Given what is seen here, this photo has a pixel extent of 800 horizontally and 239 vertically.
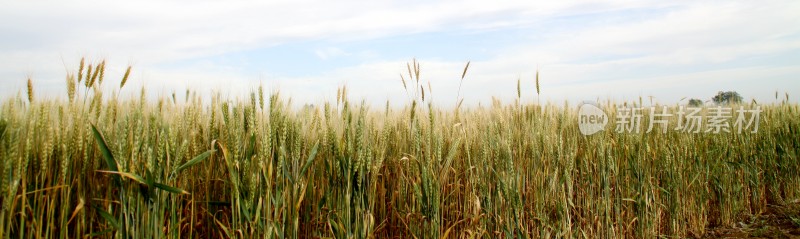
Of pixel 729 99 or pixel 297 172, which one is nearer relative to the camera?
pixel 297 172

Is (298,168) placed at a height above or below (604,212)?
above

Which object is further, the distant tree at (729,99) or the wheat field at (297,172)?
the distant tree at (729,99)

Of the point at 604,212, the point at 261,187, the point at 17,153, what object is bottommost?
the point at 604,212

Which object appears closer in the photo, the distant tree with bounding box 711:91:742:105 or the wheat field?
the wheat field

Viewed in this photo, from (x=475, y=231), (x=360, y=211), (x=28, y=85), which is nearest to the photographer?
(x=28, y=85)

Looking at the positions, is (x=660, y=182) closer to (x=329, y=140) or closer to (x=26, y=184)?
(x=329, y=140)

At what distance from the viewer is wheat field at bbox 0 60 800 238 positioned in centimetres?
165

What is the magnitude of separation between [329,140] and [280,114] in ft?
0.71

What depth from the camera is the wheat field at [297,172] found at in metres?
1.65

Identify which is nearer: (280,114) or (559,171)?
(280,114)

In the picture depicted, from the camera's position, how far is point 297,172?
1959 mm

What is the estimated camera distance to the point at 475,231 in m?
2.44

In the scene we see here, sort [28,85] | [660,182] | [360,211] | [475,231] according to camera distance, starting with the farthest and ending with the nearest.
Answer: [660,182], [475,231], [360,211], [28,85]

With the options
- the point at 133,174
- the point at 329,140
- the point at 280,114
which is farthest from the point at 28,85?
the point at 329,140
